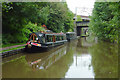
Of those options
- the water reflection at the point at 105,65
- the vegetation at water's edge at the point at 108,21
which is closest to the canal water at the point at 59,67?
the water reflection at the point at 105,65

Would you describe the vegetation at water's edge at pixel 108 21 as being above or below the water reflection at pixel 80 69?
above

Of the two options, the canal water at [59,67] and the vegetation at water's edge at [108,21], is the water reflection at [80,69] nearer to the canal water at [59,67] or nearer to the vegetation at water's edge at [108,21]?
the canal water at [59,67]

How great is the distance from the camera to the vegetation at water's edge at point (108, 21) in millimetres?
8009

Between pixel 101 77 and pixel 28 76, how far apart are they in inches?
120

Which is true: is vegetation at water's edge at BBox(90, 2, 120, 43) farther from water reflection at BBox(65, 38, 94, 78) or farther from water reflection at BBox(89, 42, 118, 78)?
water reflection at BBox(65, 38, 94, 78)

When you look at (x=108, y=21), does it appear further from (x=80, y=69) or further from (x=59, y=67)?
(x=59, y=67)

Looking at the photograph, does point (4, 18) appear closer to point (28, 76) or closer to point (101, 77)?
point (28, 76)

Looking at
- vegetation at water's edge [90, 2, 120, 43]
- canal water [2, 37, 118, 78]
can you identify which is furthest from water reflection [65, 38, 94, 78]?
vegetation at water's edge [90, 2, 120, 43]

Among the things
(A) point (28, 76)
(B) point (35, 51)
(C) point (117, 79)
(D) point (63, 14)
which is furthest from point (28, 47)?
(D) point (63, 14)

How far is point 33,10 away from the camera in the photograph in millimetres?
12969

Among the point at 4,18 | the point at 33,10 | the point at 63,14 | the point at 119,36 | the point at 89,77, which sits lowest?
the point at 89,77

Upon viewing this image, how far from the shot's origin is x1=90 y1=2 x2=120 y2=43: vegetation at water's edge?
26.3 feet

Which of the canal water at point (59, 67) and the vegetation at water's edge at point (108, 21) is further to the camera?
the vegetation at water's edge at point (108, 21)

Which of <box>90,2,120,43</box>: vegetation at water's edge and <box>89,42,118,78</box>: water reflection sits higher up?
<box>90,2,120,43</box>: vegetation at water's edge
